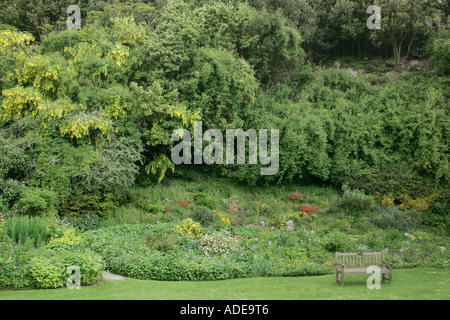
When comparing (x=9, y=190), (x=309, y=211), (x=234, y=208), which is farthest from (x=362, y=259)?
(x=9, y=190)

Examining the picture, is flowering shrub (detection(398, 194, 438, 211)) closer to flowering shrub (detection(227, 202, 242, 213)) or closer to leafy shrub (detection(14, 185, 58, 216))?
flowering shrub (detection(227, 202, 242, 213))

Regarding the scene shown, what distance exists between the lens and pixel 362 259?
9.41 m

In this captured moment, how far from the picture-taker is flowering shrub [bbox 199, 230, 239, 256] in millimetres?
10805

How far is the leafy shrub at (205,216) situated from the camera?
14280mm

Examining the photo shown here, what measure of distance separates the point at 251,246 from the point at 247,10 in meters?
14.0

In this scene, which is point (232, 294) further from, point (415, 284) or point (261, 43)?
point (261, 43)

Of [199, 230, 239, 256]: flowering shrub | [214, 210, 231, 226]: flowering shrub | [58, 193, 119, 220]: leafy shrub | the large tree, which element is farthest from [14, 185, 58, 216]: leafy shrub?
the large tree

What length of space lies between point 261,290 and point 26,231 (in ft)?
21.9

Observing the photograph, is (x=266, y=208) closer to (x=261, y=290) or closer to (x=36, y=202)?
(x=261, y=290)

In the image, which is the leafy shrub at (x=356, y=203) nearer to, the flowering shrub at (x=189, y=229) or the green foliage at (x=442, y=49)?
the flowering shrub at (x=189, y=229)

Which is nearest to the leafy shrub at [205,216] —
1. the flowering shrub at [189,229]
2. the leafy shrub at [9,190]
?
the flowering shrub at [189,229]

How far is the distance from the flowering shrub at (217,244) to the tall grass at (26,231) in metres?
4.43

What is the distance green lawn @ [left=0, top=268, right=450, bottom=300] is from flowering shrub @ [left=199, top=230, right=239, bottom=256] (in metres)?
1.56
